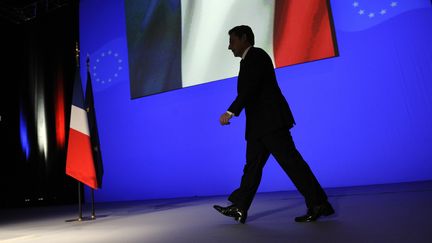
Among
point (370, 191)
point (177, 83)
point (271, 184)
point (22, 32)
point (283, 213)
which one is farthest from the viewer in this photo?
point (22, 32)

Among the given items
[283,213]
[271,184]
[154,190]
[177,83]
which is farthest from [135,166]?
[283,213]

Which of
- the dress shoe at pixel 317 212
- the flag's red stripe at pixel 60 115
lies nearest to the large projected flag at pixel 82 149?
the dress shoe at pixel 317 212

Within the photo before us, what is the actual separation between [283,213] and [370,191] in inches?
39.1

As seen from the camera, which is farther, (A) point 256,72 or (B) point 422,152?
(B) point 422,152

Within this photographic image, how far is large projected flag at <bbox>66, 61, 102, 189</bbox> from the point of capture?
2.93m

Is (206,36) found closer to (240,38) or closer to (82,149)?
(82,149)

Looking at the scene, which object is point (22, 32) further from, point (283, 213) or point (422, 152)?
point (422, 152)

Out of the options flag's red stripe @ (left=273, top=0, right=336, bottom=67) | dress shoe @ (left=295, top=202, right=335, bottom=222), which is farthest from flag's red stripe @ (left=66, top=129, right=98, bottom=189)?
flag's red stripe @ (left=273, top=0, right=336, bottom=67)

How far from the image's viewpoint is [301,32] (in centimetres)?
348

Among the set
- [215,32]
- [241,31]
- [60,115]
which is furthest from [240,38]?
[60,115]

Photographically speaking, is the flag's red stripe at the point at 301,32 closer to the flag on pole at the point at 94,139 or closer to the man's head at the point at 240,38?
the man's head at the point at 240,38

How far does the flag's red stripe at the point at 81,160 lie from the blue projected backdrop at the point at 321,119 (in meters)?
1.43

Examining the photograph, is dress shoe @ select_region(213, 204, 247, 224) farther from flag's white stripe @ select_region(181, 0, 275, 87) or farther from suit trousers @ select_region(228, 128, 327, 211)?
flag's white stripe @ select_region(181, 0, 275, 87)

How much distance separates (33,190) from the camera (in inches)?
209
